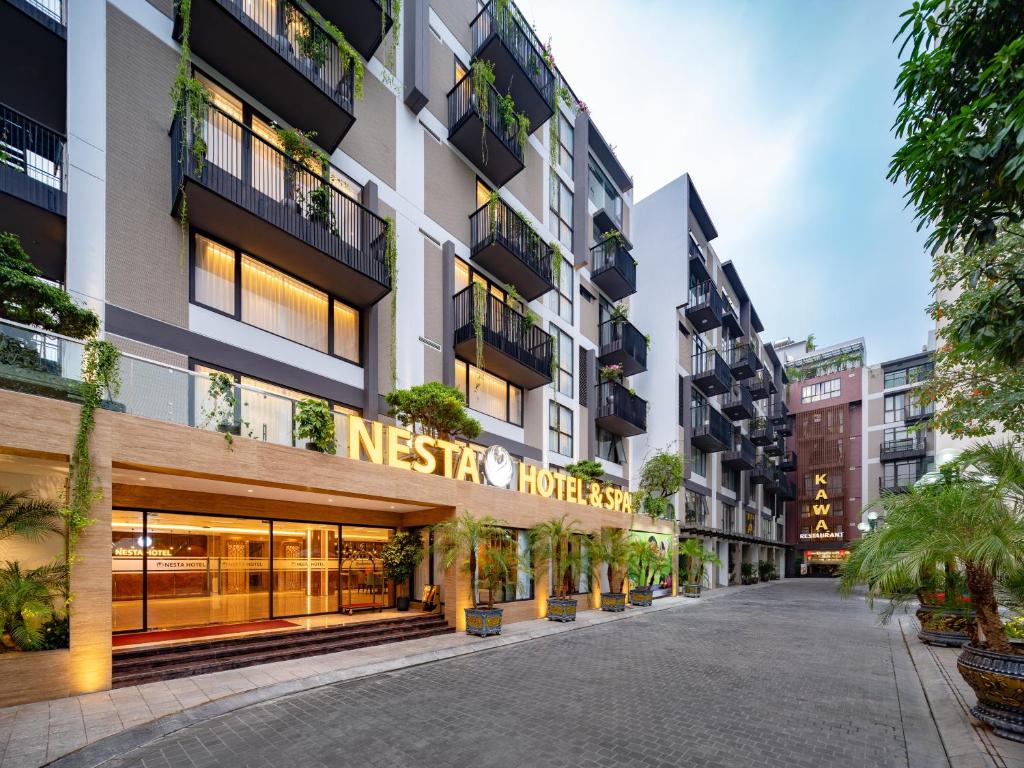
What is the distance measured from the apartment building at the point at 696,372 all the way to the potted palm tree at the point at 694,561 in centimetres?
189

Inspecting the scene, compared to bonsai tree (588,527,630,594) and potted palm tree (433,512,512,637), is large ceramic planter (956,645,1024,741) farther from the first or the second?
bonsai tree (588,527,630,594)

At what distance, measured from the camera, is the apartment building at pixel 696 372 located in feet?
103

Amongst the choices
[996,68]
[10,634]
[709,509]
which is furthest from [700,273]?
[10,634]

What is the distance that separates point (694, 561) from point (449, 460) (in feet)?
65.0

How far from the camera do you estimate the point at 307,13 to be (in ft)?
42.4

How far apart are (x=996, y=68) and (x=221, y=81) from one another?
45.6 ft

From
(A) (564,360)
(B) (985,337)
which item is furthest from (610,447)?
(B) (985,337)

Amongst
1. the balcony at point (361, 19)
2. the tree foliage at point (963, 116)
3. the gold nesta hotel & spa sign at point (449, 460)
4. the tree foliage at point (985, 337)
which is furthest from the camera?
the balcony at point (361, 19)

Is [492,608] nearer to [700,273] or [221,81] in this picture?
[221,81]

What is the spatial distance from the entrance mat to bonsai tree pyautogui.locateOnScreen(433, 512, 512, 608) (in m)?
3.80

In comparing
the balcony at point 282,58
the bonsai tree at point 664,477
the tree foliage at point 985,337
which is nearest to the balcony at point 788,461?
the bonsai tree at point 664,477

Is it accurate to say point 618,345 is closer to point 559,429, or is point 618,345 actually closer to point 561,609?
point 559,429

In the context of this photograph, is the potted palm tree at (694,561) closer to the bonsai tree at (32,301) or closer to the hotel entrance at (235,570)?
the hotel entrance at (235,570)

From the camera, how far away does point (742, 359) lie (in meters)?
40.1
